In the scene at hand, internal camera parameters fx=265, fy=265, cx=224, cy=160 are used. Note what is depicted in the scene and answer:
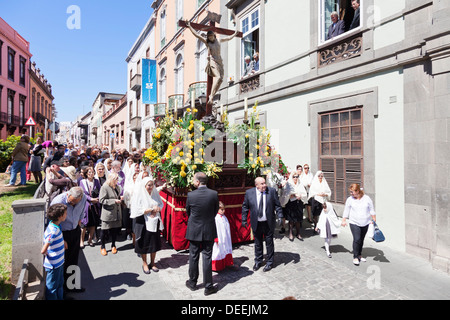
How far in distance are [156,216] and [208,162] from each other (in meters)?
1.75

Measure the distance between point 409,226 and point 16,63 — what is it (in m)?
35.1

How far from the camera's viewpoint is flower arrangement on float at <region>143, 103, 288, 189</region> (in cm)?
596

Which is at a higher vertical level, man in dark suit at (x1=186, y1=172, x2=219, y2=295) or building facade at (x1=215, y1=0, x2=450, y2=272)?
building facade at (x1=215, y1=0, x2=450, y2=272)

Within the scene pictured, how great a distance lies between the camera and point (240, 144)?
6871mm

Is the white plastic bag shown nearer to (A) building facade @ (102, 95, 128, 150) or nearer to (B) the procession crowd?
(B) the procession crowd

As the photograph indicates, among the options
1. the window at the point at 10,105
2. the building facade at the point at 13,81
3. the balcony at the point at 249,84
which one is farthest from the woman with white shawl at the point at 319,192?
the window at the point at 10,105

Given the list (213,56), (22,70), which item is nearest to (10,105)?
(22,70)

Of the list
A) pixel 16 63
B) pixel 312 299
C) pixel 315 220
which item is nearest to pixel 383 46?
pixel 315 220

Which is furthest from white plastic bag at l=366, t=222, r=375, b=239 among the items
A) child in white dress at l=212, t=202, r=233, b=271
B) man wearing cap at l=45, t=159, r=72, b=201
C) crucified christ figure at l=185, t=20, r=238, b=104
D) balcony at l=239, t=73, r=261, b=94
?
balcony at l=239, t=73, r=261, b=94

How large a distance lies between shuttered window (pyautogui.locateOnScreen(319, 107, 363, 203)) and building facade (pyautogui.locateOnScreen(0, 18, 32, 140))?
28.6 m

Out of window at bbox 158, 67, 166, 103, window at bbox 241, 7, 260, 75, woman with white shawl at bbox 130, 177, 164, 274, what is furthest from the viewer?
window at bbox 158, 67, 166, 103

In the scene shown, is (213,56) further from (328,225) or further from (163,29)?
(163,29)

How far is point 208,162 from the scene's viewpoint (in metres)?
6.21
